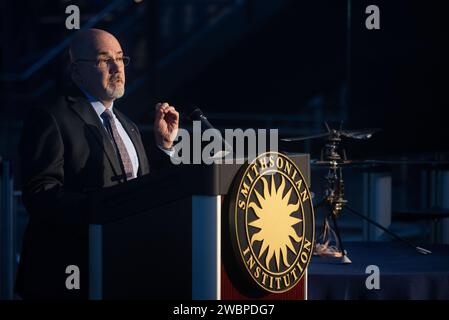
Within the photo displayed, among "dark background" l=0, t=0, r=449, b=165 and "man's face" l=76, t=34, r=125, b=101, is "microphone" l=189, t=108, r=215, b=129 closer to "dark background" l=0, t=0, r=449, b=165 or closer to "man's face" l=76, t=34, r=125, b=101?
"man's face" l=76, t=34, r=125, b=101

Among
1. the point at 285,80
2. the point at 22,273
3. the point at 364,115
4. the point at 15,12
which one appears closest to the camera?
the point at 22,273

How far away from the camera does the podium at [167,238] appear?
3547 millimetres

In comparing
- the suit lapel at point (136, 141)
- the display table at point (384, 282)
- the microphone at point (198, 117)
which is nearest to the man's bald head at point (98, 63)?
the suit lapel at point (136, 141)

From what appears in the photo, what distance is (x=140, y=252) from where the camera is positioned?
12.0ft

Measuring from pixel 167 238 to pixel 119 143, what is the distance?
0.75m

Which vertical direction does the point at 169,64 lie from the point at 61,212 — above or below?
above

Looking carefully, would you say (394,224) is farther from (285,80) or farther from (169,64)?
(169,64)

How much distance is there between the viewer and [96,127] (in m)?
4.19

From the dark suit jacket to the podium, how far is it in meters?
0.15

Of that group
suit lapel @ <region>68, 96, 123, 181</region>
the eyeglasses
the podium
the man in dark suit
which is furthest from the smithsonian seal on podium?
the eyeglasses

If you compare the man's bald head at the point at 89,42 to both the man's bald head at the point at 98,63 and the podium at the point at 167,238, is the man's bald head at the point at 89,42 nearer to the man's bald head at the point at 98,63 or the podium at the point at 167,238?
the man's bald head at the point at 98,63

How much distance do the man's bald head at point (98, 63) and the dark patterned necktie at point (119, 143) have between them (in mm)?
79
